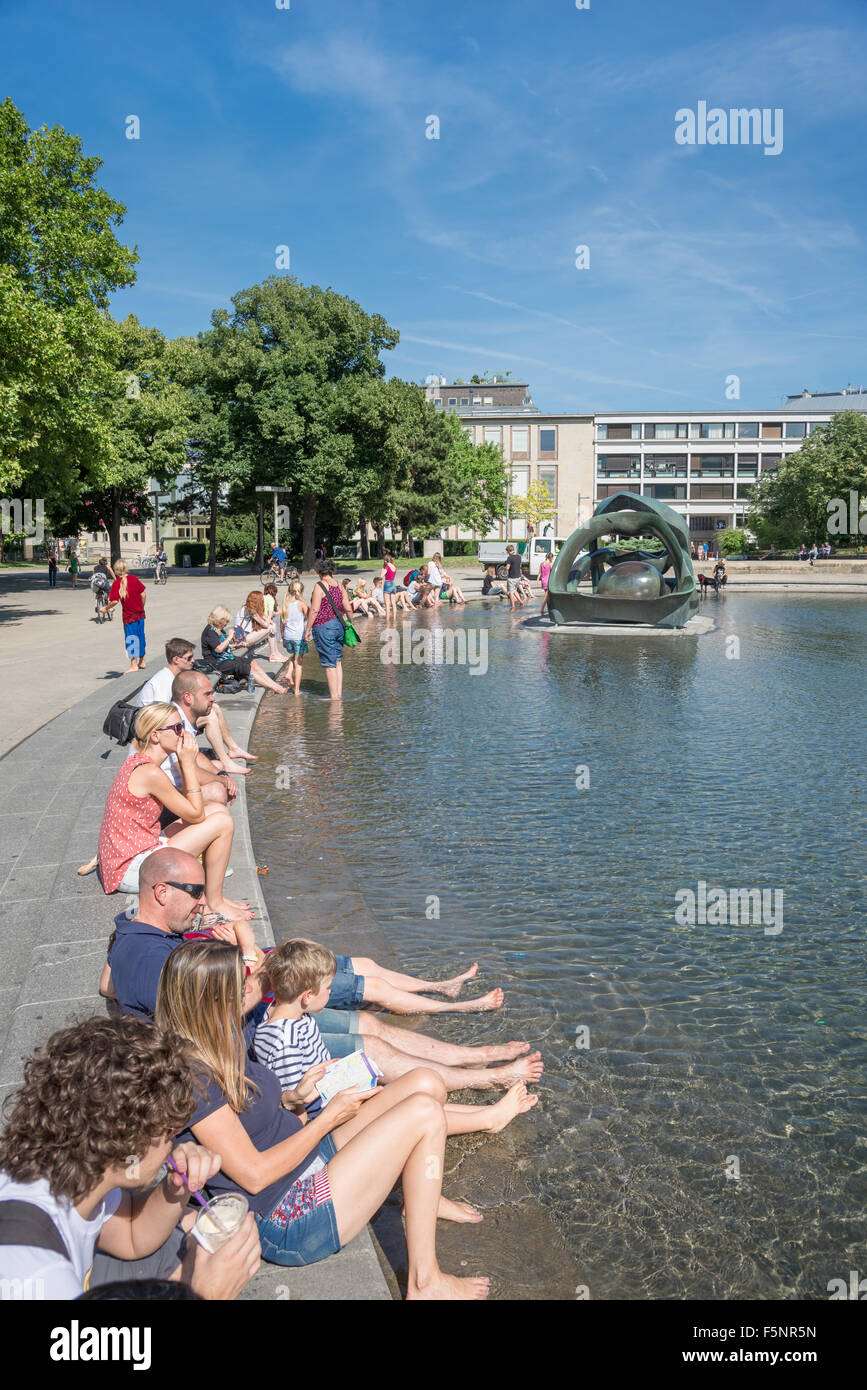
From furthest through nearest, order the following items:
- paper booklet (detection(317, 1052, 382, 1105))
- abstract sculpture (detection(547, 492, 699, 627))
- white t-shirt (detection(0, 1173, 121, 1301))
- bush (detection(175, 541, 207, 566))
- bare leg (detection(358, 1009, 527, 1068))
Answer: bush (detection(175, 541, 207, 566)), abstract sculpture (detection(547, 492, 699, 627)), bare leg (detection(358, 1009, 527, 1068)), paper booklet (detection(317, 1052, 382, 1105)), white t-shirt (detection(0, 1173, 121, 1301))

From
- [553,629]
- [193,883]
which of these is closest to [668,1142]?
[193,883]

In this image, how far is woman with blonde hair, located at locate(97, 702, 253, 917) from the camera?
5723 millimetres

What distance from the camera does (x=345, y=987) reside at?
478cm

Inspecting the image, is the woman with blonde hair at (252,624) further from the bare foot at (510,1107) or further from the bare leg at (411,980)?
the bare foot at (510,1107)

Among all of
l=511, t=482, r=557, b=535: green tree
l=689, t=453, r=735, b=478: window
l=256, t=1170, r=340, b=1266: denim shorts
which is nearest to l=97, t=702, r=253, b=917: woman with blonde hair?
l=256, t=1170, r=340, b=1266: denim shorts

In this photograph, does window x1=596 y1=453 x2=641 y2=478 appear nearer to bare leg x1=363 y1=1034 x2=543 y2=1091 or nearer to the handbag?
the handbag

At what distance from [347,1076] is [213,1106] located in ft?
2.93

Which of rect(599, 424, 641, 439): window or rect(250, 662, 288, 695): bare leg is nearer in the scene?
rect(250, 662, 288, 695): bare leg

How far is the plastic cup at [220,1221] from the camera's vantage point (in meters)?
2.76

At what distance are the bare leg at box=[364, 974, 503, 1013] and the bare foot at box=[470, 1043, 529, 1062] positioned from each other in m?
0.45

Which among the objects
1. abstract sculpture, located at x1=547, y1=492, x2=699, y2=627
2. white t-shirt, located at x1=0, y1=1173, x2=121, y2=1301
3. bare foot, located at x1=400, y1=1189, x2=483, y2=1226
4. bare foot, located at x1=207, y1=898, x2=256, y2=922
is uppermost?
abstract sculpture, located at x1=547, y1=492, x2=699, y2=627

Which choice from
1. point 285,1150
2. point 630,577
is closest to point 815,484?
point 630,577

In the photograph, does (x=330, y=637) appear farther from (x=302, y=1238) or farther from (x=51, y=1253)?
(x=51, y=1253)

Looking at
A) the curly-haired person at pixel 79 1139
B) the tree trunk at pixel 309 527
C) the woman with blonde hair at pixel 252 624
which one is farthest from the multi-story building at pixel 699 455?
the curly-haired person at pixel 79 1139
